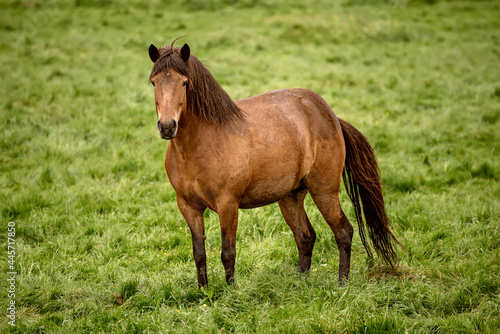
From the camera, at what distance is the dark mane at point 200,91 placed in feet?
12.2

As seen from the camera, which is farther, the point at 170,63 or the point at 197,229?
the point at 197,229

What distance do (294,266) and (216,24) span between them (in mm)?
14886

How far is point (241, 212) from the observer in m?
6.07

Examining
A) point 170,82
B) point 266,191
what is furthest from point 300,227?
point 170,82

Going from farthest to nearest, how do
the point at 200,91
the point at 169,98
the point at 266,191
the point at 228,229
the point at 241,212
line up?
1. the point at 241,212
2. the point at 266,191
3. the point at 228,229
4. the point at 200,91
5. the point at 169,98

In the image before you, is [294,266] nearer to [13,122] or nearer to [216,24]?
[13,122]

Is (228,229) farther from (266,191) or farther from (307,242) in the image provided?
(307,242)

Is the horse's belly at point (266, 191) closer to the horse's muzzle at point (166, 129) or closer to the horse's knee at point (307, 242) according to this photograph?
the horse's knee at point (307, 242)

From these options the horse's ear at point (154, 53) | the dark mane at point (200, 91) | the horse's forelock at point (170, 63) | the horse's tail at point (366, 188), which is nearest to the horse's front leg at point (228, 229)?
the dark mane at point (200, 91)

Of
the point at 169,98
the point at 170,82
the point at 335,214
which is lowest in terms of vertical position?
the point at 335,214

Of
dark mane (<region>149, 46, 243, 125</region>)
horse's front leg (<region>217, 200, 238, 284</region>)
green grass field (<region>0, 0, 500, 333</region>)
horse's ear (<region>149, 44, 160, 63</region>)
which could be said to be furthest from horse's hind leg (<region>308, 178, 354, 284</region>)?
horse's ear (<region>149, 44, 160, 63</region>)

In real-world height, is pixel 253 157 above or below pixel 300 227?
above

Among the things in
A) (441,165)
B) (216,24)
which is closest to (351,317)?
(441,165)

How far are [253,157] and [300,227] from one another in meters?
1.12
